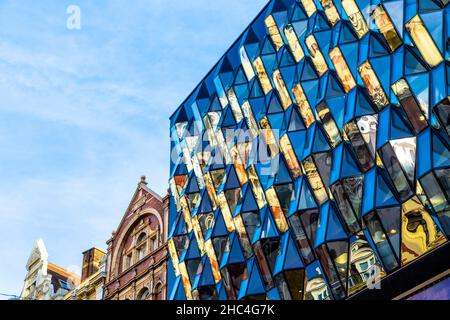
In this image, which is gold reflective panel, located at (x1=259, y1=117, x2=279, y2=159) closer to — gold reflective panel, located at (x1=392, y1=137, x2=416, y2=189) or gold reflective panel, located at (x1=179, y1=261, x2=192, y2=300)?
gold reflective panel, located at (x1=392, y1=137, x2=416, y2=189)

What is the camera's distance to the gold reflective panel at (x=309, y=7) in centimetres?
3156

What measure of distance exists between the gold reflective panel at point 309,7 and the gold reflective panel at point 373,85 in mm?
6014

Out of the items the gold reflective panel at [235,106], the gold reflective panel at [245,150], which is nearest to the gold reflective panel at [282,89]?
the gold reflective panel at [245,150]

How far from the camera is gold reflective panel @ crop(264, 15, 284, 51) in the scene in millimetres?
33628

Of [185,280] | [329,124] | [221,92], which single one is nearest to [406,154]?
[329,124]

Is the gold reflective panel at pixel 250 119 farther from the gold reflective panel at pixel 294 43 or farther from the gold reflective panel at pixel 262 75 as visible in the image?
the gold reflective panel at pixel 294 43

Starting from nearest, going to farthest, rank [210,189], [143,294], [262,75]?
[262,75], [210,189], [143,294]

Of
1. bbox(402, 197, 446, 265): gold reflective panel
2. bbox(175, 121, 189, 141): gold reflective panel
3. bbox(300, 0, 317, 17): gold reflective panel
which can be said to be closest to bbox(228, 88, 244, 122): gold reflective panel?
bbox(175, 121, 189, 141): gold reflective panel

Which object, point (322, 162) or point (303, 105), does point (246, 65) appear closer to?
point (303, 105)

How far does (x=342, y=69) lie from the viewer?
2800 centimetres

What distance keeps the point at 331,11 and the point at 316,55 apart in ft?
6.97

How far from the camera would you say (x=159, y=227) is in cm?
3925
